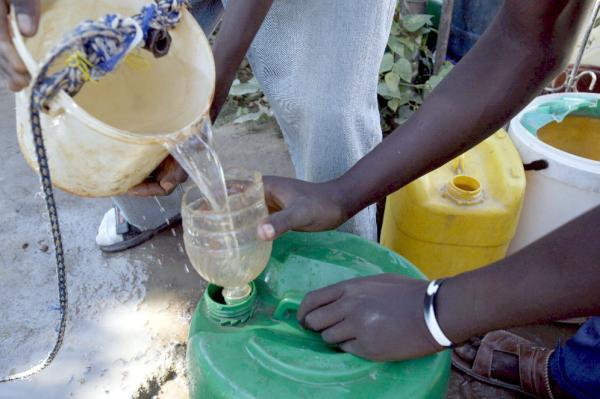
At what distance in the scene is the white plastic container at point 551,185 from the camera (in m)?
1.34

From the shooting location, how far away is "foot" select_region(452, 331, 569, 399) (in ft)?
4.10

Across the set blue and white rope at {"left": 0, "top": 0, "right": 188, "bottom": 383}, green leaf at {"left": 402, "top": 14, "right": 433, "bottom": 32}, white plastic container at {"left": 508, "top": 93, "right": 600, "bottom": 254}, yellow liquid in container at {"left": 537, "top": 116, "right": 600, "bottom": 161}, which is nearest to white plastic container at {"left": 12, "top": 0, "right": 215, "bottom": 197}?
blue and white rope at {"left": 0, "top": 0, "right": 188, "bottom": 383}

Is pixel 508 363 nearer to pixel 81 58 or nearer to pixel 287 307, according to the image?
pixel 287 307

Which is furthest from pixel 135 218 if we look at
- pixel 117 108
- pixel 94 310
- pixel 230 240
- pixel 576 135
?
pixel 576 135

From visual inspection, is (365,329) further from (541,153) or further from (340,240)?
(541,153)

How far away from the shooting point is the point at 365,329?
0.81 metres

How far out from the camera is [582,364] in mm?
1155

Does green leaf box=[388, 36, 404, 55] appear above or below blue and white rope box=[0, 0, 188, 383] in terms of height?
below

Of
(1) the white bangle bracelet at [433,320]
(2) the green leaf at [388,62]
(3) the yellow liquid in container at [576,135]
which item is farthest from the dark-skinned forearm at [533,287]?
(2) the green leaf at [388,62]

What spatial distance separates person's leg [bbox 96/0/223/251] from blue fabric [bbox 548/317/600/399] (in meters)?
1.24

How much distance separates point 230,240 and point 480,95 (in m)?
0.52

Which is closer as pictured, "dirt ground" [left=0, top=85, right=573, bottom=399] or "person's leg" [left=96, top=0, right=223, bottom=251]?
"dirt ground" [left=0, top=85, right=573, bottom=399]

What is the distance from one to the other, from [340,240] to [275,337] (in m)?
0.28

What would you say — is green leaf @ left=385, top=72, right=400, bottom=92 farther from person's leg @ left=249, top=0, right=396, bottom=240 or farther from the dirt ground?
the dirt ground
